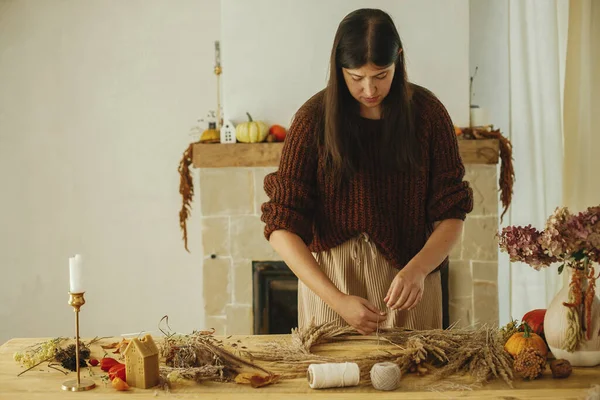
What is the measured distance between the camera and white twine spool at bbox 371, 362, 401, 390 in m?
1.48

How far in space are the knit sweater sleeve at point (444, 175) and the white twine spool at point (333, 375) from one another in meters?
0.62

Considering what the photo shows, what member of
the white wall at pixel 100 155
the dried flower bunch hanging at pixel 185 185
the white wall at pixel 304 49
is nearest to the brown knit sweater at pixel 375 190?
the white wall at pixel 304 49

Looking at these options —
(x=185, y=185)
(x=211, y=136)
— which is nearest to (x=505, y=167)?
(x=211, y=136)

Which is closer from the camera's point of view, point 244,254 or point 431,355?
point 431,355

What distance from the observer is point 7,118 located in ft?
14.0

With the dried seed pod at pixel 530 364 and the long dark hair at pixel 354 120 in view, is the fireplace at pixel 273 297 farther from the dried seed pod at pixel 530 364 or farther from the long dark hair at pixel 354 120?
the dried seed pod at pixel 530 364

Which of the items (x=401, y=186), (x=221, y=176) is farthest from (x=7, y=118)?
(x=401, y=186)

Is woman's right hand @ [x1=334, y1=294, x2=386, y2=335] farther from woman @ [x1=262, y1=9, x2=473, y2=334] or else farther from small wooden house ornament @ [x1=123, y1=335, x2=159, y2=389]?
small wooden house ornament @ [x1=123, y1=335, x2=159, y2=389]

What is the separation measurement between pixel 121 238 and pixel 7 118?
3.24ft

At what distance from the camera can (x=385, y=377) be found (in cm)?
147

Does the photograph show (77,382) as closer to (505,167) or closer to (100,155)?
(505,167)

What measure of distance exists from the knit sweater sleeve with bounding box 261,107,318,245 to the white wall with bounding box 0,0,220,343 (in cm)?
233

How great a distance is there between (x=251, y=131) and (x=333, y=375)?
90.3 inches

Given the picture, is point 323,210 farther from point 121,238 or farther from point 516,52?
point 121,238
